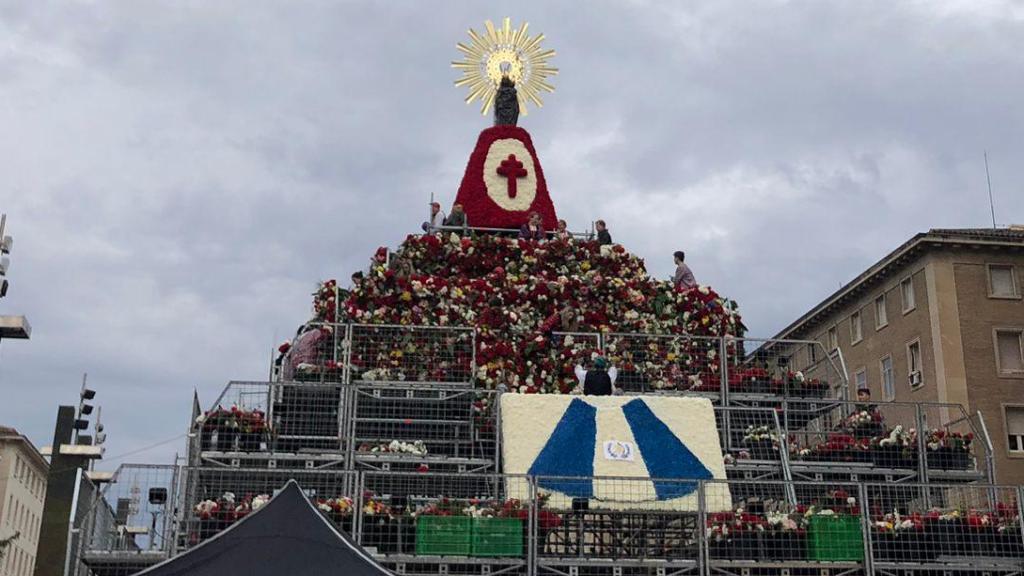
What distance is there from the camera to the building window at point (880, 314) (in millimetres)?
55469

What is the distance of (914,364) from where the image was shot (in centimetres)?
5222

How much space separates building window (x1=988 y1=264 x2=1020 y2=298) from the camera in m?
51.7

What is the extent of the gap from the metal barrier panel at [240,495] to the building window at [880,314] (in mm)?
41699

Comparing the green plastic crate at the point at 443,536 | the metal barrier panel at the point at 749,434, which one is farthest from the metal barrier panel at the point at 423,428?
the metal barrier panel at the point at 749,434

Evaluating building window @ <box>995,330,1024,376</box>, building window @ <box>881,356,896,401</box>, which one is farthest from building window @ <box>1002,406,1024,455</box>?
building window @ <box>881,356,896,401</box>

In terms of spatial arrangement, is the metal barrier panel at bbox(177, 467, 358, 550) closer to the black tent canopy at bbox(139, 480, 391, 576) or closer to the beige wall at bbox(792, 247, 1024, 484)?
the black tent canopy at bbox(139, 480, 391, 576)

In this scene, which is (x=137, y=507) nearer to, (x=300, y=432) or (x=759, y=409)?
(x=300, y=432)

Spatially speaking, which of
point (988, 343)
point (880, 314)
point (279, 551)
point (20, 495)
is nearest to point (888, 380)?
point (880, 314)

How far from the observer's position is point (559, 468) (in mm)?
18203

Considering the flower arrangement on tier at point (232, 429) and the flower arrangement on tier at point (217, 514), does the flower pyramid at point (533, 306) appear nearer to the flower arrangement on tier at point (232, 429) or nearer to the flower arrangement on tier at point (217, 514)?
the flower arrangement on tier at point (232, 429)

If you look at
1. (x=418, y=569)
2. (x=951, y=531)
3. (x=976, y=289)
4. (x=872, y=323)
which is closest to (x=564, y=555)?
(x=418, y=569)

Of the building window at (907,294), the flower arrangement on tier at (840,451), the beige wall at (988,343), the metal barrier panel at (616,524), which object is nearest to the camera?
the metal barrier panel at (616,524)

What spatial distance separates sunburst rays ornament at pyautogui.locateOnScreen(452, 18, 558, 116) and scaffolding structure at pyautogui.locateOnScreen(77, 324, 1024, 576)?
11.7 metres

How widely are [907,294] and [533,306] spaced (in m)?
33.3
